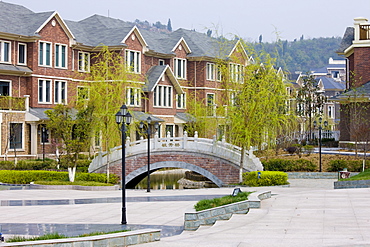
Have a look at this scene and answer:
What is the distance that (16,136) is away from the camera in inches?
1425

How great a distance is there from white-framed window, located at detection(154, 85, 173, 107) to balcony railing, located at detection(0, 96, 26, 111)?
11.7m

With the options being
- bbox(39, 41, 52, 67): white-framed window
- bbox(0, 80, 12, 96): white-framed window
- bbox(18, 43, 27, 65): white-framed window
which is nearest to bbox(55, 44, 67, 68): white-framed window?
bbox(39, 41, 52, 67): white-framed window

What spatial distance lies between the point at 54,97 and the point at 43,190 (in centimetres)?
1331

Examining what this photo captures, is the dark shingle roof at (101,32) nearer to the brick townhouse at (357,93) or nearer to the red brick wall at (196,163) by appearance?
the red brick wall at (196,163)

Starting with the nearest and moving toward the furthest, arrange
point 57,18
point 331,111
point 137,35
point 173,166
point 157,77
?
point 173,166 < point 57,18 < point 137,35 < point 157,77 < point 331,111

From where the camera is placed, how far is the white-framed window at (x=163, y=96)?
148 feet

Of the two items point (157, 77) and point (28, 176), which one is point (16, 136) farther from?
point (157, 77)

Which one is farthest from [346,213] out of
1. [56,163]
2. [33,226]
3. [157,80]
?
[157,80]

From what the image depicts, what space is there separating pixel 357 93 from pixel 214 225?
80.0 feet

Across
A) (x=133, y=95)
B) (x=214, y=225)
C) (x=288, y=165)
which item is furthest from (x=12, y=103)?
(x=214, y=225)

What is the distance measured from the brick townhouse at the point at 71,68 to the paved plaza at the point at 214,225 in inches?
520

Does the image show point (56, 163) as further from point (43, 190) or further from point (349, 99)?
point (349, 99)

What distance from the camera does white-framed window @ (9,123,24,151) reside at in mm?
35312

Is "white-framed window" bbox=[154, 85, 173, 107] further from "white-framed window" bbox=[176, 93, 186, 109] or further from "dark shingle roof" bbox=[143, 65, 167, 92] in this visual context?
"white-framed window" bbox=[176, 93, 186, 109]
